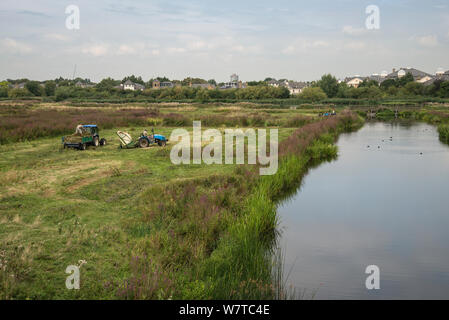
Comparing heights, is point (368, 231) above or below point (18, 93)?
below

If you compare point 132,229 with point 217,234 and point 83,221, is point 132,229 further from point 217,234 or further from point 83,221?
point 217,234

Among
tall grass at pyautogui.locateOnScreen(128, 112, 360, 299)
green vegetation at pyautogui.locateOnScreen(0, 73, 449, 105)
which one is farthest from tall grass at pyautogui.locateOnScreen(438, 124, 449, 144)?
green vegetation at pyautogui.locateOnScreen(0, 73, 449, 105)

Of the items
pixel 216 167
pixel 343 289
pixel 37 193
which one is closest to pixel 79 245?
pixel 37 193

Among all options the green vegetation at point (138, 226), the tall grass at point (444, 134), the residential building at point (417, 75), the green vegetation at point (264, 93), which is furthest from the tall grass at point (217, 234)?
the residential building at point (417, 75)

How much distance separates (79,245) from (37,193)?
5.35m

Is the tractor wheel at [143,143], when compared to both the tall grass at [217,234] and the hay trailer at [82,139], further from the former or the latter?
the tall grass at [217,234]

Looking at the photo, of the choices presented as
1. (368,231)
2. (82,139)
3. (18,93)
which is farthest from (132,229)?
(18,93)

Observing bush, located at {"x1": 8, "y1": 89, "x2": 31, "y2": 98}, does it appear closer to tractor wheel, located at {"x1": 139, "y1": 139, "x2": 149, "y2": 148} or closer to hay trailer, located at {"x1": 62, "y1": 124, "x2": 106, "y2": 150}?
hay trailer, located at {"x1": 62, "y1": 124, "x2": 106, "y2": 150}

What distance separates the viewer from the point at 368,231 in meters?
12.1

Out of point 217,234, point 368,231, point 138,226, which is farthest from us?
point 368,231

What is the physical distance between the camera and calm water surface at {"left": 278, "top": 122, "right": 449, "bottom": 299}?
8.74 m

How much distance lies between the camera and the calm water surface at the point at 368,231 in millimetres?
8742

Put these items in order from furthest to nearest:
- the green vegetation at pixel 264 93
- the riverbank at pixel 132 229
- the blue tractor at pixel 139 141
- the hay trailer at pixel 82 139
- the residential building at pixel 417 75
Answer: the residential building at pixel 417 75
the green vegetation at pixel 264 93
the blue tractor at pixel 139 141
the hay trailer at pixel 82 139
the riverbank at pixel 132 229

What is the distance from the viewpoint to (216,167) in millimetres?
17938
